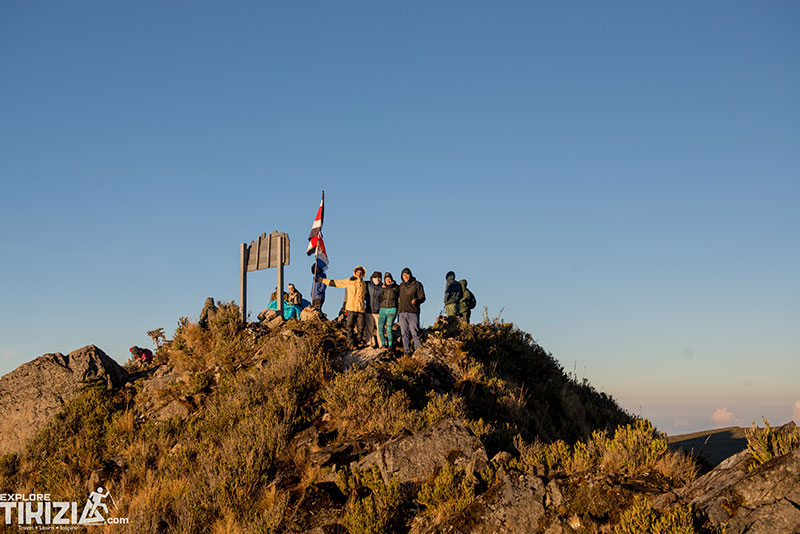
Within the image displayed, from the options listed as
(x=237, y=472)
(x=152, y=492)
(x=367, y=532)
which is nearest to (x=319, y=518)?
(x=367, y=532)

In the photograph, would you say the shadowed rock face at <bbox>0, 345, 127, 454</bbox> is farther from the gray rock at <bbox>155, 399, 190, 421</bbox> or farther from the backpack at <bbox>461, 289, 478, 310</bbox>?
the backpack at <bbox>461, 289, 478, 310</bbox>

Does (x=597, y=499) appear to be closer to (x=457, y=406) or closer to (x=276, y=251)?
(x=457, y=406)

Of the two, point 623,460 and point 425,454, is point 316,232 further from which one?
point 623,460

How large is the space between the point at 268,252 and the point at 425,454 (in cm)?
998

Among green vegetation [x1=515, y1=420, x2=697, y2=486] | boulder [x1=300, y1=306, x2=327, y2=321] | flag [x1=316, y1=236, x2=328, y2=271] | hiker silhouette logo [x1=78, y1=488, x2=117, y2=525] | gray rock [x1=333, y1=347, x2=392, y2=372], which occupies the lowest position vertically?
hiker silhouette logo [x1=78, y1=488, x2=117, y2=525]

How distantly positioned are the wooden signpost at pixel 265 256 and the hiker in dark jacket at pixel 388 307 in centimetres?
→ 333

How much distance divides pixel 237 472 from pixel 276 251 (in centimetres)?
837

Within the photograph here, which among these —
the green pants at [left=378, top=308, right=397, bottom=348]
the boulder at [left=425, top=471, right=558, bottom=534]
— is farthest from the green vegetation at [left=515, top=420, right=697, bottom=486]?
the green pants at [left=378, top=308, right=397, bottom=348]

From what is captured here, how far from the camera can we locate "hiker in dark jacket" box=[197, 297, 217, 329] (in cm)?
1639

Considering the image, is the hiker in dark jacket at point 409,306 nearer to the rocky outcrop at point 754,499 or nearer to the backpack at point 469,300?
the backpack at point 469,300

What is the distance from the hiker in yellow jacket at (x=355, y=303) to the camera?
15289 millimetres

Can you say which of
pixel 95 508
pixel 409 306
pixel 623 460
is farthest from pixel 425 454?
pixel 409 306

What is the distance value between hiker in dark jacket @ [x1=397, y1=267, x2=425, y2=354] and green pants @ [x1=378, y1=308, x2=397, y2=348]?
0.22m

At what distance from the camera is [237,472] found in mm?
9672
